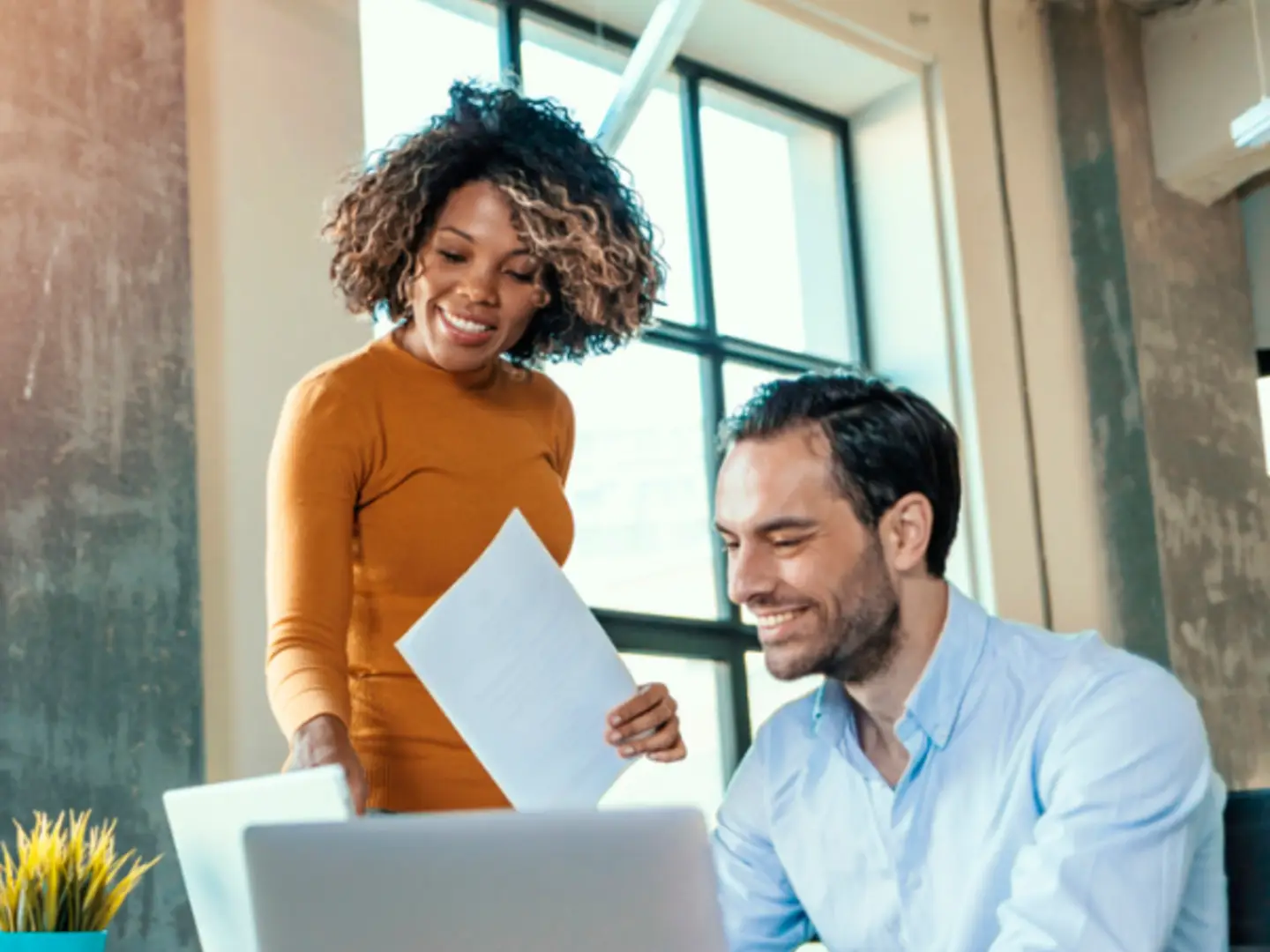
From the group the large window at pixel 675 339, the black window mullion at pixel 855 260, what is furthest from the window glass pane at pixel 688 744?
the black window mullion at pixel 855 260

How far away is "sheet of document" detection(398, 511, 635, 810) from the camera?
131cm

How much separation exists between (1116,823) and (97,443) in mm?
1440

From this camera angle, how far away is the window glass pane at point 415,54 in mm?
3070

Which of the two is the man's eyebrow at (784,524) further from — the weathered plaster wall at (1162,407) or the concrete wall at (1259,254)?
the concrete wall at (1259,254)

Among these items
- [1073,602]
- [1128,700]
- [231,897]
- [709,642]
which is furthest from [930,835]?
[1073,602]

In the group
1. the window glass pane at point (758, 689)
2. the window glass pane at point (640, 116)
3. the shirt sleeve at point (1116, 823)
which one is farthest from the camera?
the window glass pane at point (758, 689)

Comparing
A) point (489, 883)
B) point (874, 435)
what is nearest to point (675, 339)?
point (874, 435)

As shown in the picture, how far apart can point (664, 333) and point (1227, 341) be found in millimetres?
1886

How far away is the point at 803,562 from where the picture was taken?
5.16 feet

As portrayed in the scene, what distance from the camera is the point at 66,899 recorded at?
145 centimetres

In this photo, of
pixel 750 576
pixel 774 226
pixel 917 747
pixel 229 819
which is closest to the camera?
pixel 229 819

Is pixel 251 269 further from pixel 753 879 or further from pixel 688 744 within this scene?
pixel 688 744

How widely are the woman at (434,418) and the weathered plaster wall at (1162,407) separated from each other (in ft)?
8.29

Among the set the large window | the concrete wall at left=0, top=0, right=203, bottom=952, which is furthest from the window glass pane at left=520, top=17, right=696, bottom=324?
the concrete wall at left=0, top=0, right=203, bottom=952
